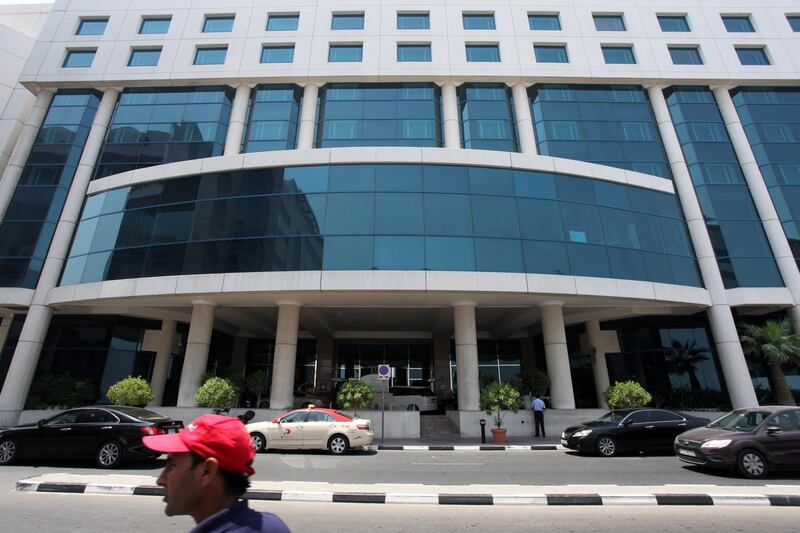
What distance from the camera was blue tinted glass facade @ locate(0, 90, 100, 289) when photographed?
20.9 meters

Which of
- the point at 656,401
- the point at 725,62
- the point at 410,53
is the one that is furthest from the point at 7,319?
the point at 725,62

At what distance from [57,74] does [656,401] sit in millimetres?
41428

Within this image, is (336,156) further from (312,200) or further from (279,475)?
(279,475)

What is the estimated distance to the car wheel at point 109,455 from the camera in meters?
9.95

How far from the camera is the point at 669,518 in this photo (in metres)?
6.27

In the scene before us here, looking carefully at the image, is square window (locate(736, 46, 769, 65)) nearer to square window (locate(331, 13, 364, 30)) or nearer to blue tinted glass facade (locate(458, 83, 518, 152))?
blue tinted glass facade (locate(458, 83, 518, 152))

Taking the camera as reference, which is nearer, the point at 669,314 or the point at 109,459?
the point at 109,459

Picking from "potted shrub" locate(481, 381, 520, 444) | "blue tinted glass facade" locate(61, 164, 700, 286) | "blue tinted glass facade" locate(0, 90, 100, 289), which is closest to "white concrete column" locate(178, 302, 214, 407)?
"blue tinted glass facade" locate(61, 164, 700, 286)

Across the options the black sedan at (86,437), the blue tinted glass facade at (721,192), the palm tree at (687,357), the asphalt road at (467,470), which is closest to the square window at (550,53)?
the blue tinted glass facade at (721,192)

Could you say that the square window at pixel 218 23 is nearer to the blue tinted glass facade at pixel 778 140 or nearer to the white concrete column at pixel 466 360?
the white concrete column at pixel 466 360

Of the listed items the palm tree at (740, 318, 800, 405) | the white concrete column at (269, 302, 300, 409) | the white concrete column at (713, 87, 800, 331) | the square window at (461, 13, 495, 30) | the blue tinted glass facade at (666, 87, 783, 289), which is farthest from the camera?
the square window at (461, 13, 495, 30)

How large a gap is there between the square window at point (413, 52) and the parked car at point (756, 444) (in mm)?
25254

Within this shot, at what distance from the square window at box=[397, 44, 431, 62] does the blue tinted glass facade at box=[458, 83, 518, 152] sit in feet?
10.8

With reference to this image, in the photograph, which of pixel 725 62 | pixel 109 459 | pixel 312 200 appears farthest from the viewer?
pixel 725 62
